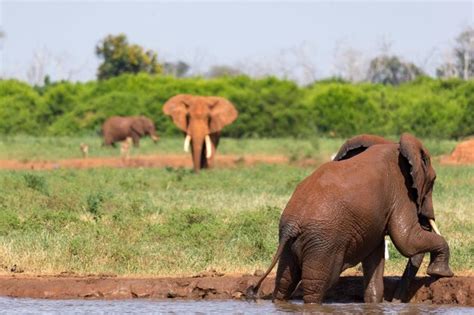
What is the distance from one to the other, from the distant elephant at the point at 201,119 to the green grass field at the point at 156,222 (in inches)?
142

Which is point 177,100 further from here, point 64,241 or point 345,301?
point 345,301

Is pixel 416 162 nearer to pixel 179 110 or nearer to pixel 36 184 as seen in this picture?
pixel 36 184

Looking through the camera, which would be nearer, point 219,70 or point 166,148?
point 166,148

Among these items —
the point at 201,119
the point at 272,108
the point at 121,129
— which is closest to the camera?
the point at 201,119

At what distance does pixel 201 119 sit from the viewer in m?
26.0

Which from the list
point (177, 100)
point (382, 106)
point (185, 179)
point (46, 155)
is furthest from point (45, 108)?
point (185, 179)

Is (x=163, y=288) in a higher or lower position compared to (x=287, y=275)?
lower

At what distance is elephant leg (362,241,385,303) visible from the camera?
34.4 ft

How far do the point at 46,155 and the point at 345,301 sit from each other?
20231mm

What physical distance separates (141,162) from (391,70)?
192 ft

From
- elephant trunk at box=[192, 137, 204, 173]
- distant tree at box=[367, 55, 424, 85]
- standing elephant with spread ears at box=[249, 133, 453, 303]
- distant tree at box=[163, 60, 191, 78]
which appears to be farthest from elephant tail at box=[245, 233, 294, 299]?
distant tree at box=[163, 60, 191, 78]

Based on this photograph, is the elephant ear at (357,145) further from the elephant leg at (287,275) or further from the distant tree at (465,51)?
the distant tree at (465,51)

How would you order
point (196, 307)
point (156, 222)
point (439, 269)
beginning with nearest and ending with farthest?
point (439, 269), point (196, 307), point (156, 222)

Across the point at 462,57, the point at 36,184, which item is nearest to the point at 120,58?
the point at 462,57
